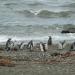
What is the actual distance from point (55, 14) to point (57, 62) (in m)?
18.2

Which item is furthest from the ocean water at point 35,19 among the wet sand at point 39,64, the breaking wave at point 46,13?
the wet sand at point 39,64

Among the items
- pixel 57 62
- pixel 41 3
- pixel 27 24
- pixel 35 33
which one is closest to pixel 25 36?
pixel 35 33

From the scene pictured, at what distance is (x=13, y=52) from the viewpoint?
14.7 meters

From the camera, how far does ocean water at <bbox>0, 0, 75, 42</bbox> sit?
65.5ft

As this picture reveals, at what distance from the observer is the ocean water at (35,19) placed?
1996 centimetres

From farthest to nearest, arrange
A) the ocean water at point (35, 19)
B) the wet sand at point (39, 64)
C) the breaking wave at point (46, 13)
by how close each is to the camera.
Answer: the breaking wave at point (46, 13), the ocean water at point (35, 19), the wet sand at point (39, 64)

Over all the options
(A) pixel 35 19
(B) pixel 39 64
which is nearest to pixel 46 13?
(A) pixel 35 19

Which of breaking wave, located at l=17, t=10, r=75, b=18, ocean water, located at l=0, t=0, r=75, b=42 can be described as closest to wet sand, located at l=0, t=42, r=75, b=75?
ocean water, located at l=0, t=0, r=75, b=42

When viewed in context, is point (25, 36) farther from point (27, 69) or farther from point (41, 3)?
point (41, 3)

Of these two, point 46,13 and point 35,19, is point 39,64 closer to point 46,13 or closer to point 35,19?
point 35,19

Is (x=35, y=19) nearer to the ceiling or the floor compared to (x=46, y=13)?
nearer to the floor

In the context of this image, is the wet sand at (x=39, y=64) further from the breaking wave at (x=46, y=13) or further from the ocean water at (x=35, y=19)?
the breaking wave at (x=46, y=13)

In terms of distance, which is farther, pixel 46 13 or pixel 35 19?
pixel 46 13

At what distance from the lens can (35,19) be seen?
27500 mm
